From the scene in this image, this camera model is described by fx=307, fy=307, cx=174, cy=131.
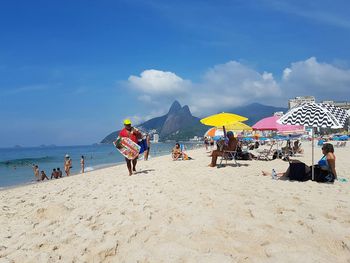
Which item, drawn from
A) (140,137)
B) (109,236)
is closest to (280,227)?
(109,236)

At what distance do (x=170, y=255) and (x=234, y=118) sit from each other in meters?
8.13

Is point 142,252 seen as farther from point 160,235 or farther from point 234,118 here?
point 234,118

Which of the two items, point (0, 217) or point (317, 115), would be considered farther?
point (317, 115)

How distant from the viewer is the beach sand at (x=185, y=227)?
3092 mm

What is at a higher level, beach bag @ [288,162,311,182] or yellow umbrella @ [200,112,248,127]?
yellow umbrella @ [200,112,248,127]

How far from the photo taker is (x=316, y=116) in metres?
6.74

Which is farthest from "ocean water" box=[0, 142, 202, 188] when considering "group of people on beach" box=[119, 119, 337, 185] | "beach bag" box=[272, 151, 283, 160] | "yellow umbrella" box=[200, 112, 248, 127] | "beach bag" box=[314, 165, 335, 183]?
"beach bag" box=[314, 165, 335, 183]

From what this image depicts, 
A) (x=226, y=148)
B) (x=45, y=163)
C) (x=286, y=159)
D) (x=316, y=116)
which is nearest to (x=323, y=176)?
(x=316, y=116)

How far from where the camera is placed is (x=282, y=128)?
497 inches

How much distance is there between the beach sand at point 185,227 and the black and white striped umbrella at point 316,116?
1.48 meters

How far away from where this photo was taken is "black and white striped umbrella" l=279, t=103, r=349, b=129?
6.59m

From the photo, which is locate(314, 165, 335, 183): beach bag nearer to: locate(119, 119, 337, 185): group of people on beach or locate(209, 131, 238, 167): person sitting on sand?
locate(119, 119, 337, 185): group of people on beach

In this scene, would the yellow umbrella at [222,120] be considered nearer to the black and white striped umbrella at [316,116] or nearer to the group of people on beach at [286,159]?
the group of people on beach at [286,159]

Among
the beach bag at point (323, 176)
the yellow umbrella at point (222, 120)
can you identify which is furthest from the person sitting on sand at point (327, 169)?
the yellow umbrella at point (222, 120)
